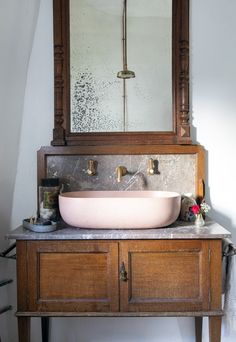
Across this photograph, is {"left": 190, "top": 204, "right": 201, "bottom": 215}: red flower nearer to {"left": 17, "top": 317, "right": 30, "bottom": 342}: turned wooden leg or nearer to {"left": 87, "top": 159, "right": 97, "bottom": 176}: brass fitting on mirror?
{"left": 87, "top": 159, "right": 97, "bottom": 176}: brass fitting on mirror

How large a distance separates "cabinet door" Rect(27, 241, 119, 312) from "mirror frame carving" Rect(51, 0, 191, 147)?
63cm

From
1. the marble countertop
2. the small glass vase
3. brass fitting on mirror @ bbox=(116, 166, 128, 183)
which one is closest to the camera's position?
the marble countertop

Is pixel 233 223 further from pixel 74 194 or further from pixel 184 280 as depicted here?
pixel 74 194

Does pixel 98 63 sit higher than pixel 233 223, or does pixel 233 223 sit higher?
pixel 98 63

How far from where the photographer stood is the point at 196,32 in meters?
2.02

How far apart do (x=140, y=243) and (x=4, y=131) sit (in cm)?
91

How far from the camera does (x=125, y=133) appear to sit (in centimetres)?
201

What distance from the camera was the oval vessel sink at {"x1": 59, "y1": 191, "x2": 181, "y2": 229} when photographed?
5.27 feet

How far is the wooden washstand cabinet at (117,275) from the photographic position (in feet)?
5.16

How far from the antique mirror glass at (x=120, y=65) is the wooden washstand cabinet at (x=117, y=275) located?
2.28ft

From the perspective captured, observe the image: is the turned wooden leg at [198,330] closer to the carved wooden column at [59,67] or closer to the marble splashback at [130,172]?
the marble splashback at [130,172]

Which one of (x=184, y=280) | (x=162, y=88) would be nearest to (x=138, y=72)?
(x=162, y=88)

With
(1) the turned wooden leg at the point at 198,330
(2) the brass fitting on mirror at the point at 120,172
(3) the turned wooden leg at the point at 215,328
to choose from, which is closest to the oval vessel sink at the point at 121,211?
(2) the brass fitting on mirror at the point at 120,172

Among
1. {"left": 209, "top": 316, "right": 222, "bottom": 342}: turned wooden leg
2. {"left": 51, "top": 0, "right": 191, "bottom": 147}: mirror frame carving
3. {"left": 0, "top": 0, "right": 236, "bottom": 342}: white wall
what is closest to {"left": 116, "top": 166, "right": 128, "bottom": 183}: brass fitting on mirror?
{"left": 51, "top": 0, "right": 191, "bottom": 147}: mirror frame carving
